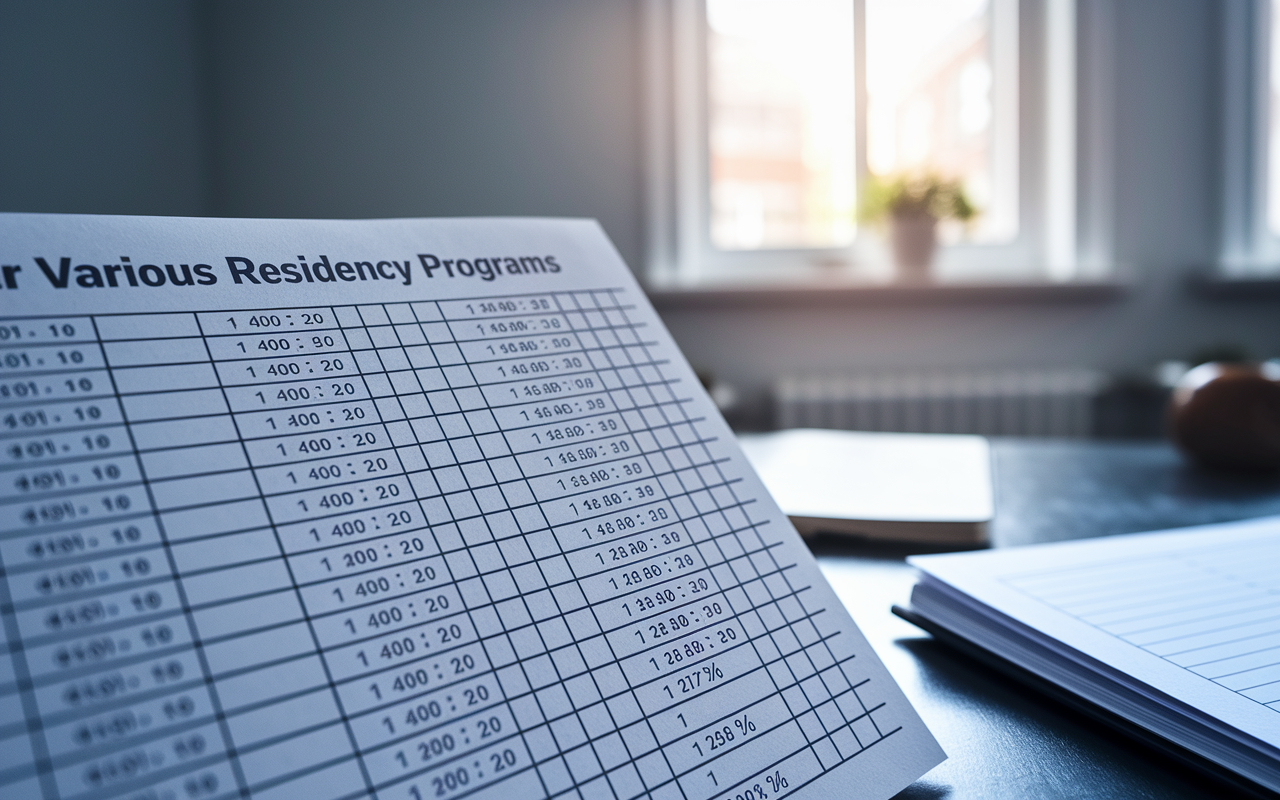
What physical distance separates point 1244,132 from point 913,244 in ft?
2.94

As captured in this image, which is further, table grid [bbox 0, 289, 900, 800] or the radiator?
the radiator

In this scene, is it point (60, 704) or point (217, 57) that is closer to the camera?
point (60, 704)

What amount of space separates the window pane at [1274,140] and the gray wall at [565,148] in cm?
22

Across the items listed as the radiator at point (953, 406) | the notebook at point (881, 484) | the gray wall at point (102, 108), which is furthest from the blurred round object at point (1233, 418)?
the gray wall at point (102, 108)

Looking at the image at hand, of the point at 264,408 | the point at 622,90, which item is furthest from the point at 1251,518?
the point at 622,90

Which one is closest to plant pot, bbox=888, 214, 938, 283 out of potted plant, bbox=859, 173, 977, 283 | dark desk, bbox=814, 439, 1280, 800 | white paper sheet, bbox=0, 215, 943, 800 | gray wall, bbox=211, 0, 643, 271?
potted plant, bbox=859, 173, 977, 283

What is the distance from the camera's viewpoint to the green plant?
6.52ft

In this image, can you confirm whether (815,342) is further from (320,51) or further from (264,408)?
(264,408)

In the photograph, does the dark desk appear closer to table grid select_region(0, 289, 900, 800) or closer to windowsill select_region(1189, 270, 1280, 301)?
table grid select_region(0, 289, 900, 800)

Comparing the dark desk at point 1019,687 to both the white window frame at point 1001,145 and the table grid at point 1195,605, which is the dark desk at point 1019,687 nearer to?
the table grid at point 1195,605

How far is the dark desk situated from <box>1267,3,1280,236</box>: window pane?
1.87 meters

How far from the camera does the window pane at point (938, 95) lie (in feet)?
7.22

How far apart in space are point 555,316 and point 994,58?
2346 mm

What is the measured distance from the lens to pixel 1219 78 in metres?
2.02
